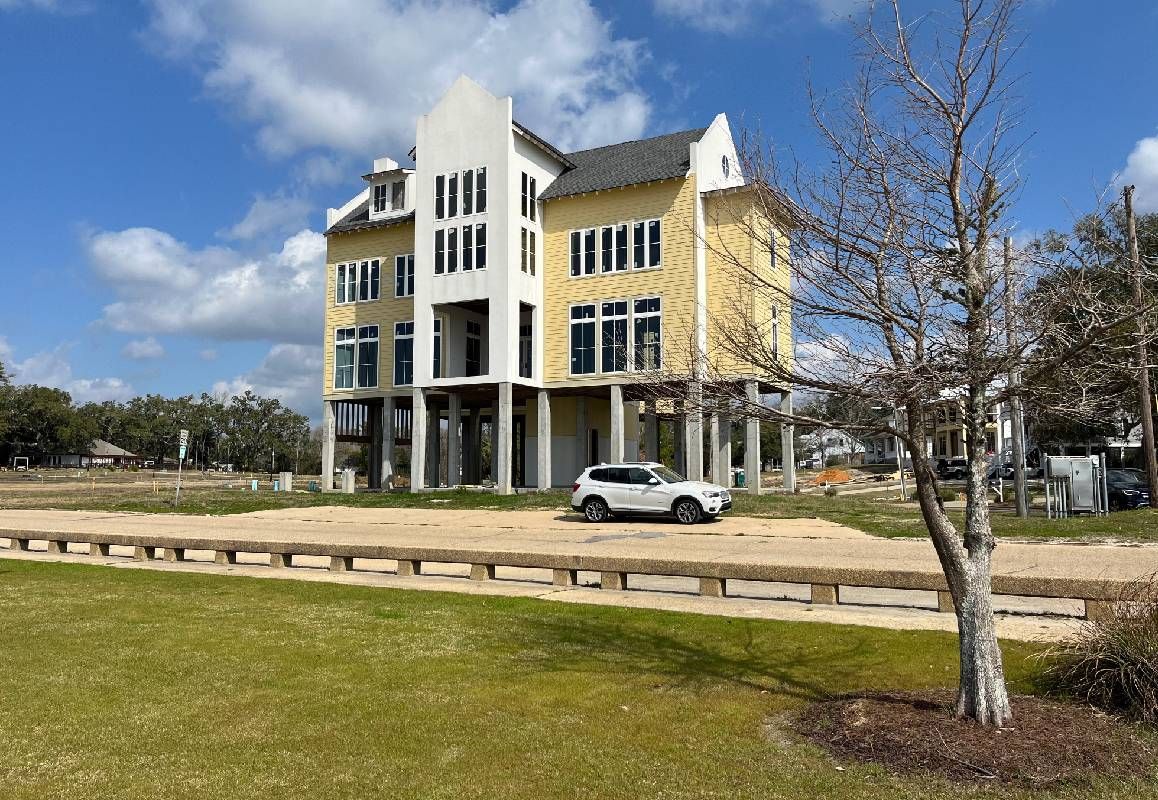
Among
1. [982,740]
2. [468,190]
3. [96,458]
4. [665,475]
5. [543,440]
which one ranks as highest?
[468,190]

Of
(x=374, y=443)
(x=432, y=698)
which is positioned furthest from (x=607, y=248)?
(x=432, y=698)

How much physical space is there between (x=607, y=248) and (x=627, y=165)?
394cm

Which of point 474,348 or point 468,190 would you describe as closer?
point 468,190

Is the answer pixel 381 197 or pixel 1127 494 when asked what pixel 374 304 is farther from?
pixel 1127 494

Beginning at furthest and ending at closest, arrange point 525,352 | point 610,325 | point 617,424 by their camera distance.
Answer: point 525,352, point 610,325, point 617,424

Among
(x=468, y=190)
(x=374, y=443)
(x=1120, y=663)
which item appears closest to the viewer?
(x=1120, y=663)

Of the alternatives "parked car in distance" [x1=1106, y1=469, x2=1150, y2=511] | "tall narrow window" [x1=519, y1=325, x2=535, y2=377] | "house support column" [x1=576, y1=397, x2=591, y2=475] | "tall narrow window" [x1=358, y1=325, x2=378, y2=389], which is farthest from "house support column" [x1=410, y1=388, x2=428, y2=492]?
"parked car in distance" [x1=1106, y1=469, x2=1150, y2=511]

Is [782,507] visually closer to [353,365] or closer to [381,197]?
[353,365]

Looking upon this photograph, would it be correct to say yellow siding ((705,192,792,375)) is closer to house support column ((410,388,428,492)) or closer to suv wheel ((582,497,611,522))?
suv wheel ((582,497,611,522))

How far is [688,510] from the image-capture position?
24.3 metres

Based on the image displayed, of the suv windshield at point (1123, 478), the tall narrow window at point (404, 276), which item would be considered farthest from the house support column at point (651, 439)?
the suv windshield at point (1123, 478)

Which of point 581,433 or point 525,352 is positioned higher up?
point 525,352

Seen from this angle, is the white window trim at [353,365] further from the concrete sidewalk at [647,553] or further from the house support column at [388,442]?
the concrete sidewalk at [647,553]

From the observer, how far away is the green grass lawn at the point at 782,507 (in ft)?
68.7
